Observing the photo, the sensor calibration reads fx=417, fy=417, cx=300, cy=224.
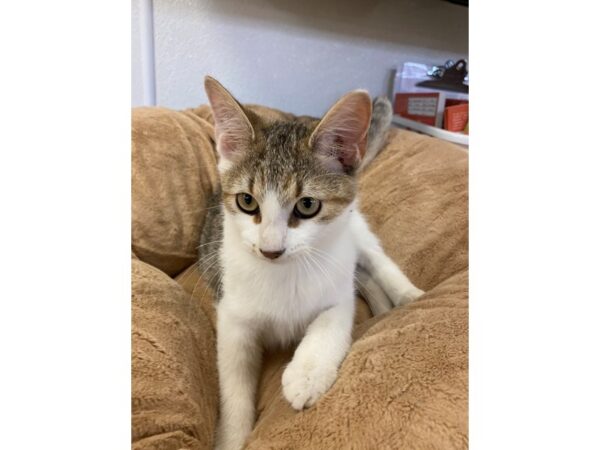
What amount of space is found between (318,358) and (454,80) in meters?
1.73

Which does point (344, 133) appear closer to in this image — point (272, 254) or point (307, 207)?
point (307, 207)

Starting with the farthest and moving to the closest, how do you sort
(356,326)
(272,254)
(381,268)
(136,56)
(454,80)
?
(454,80)
(136,56)
(381,268)
(356,326)
(272,254)

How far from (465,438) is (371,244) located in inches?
35.3

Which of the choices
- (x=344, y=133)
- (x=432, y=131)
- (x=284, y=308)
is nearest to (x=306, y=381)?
(x=284, y=308)

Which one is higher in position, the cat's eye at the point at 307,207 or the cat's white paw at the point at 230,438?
the cat's eye at the point at 307,207

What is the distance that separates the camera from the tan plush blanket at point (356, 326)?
83cm

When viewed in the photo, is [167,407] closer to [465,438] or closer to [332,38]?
[465,438]

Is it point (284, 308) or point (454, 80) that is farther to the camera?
point (454, 80)

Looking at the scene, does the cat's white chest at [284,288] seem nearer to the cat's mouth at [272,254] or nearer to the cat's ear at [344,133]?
the cat's mouth at [272,254]

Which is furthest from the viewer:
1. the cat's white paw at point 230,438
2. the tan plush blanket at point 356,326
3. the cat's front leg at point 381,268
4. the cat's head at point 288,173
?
the cat's front leg at point 381,268

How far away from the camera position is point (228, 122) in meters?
1.07

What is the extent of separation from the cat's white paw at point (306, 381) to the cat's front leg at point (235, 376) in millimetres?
210

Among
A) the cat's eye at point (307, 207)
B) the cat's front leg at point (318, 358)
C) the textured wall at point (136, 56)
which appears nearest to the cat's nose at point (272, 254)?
the cat's eye at point (307, 207)
